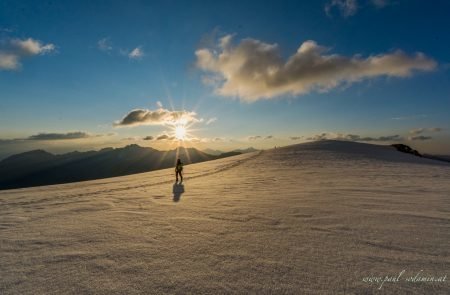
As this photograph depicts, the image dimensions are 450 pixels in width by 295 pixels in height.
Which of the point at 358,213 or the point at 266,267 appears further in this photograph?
the point at 358,213

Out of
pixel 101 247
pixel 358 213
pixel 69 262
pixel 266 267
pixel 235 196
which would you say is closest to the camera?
pixel 266 267

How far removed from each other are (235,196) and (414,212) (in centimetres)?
713

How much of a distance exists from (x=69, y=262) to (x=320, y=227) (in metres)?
6.40

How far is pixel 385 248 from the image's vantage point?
5676 millimetres

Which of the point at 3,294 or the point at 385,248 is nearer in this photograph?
the point at 3,294

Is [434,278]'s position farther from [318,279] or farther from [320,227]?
[320,227]

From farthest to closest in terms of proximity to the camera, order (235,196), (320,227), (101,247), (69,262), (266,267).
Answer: (235,196) < (320,227) < (101,247) < (69,262) < (266,267)

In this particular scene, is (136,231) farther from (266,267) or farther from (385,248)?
(385,248)

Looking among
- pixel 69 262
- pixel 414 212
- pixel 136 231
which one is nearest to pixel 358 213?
pixel 414 212

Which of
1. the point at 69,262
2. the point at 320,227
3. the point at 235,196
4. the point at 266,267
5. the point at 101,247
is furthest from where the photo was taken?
the point at 235,196

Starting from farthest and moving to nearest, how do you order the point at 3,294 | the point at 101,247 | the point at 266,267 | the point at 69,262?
the point at 101,247, the point at 69,262, the point at 266,267, the point at 3,294

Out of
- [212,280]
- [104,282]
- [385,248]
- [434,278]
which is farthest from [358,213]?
[104,282]

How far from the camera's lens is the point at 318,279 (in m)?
4.42

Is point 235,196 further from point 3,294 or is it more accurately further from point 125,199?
point 3,294
